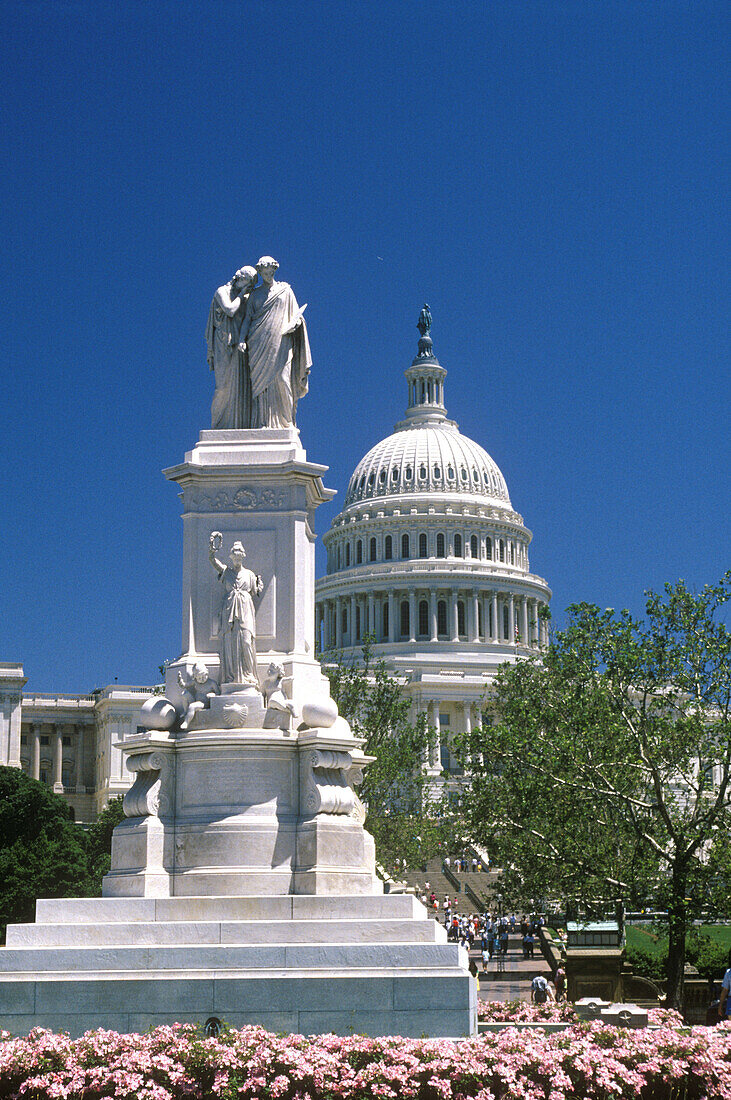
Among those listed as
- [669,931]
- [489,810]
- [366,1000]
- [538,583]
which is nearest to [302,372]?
[366,1000]

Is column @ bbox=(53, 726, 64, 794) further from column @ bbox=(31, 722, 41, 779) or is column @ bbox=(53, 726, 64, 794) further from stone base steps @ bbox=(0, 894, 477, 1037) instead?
stone base steps @ bbox=(0, 894, 477, 1037)

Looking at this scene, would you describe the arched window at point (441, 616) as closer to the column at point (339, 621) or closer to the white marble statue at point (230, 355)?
the column at point (339, 621)

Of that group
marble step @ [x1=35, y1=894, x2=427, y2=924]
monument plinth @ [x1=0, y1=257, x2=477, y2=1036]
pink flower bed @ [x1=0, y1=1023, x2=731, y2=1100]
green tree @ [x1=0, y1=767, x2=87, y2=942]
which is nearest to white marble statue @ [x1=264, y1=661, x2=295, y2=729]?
monument plinth @ [x1=0, y1=257, x2=477, y2=1036]

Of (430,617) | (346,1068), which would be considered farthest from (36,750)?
(346,1068)

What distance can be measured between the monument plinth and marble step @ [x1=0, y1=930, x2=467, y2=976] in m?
0.02

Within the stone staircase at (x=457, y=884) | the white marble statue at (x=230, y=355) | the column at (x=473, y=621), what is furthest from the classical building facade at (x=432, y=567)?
the white marble statue at (x=230, y=355)

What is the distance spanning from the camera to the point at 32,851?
75.1 m

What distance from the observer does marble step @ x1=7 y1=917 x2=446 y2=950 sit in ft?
56.5

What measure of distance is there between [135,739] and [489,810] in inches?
1355

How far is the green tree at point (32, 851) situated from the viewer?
68.6 metres

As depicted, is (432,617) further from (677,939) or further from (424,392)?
(677,939)

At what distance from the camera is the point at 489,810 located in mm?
52688

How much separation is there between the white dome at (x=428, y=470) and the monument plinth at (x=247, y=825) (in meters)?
147

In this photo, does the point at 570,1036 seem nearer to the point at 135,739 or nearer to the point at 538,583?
the point at 135,739
